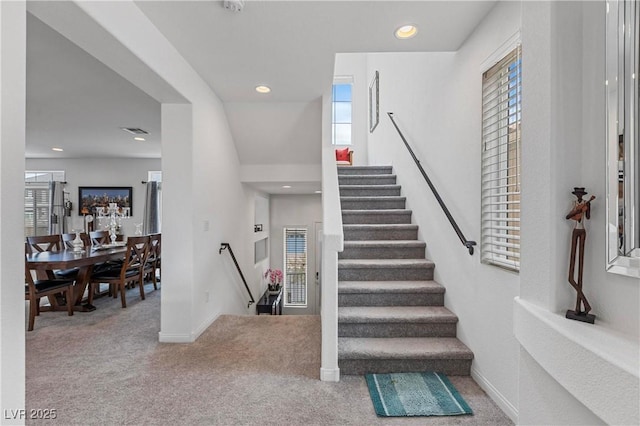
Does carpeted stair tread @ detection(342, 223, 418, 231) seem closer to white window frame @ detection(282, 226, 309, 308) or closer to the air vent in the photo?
the air vent

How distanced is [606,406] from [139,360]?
2901 millimetres

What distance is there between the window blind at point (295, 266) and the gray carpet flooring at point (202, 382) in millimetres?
4181

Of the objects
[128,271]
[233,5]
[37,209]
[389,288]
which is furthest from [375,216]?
[37,209]

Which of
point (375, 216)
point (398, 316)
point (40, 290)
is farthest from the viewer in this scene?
point (375, 216)

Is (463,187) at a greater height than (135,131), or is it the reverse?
(135,131)

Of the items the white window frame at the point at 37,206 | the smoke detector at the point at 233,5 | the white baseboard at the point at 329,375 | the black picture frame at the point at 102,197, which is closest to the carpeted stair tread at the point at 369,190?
the white baseboard at the point at 329,375

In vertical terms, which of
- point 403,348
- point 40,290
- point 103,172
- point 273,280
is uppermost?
point 103,172

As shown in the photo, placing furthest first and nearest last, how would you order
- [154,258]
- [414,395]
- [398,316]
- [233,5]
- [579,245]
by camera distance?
[154,258]
[398,316]
[414,395]
[233,5]
[579,245]

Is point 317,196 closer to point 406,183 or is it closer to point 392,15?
point 406,183

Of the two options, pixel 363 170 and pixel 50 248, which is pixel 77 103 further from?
pixel 363 170

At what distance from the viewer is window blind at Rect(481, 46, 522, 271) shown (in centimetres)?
176

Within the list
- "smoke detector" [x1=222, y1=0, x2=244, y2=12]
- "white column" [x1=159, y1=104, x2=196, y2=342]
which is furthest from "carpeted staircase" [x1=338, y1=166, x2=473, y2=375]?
"smoke detector" [x1=222, y1=0, x2=244, y2=12]

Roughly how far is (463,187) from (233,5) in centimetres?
200

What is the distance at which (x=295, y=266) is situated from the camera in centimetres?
746
